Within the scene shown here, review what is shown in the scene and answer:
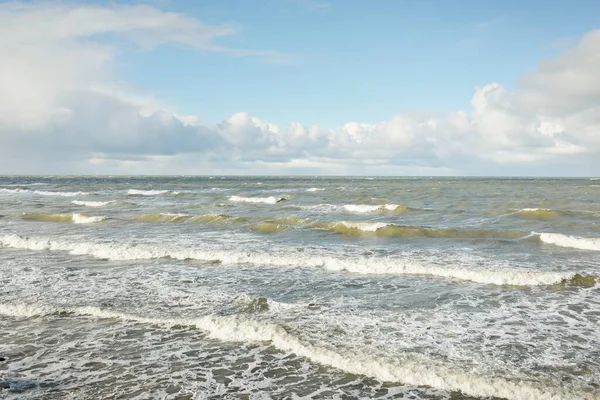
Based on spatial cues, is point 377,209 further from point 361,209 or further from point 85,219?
point 85,219

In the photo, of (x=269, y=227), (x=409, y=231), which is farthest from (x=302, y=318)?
(x=269, y=227)

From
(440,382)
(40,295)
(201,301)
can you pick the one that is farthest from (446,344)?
(40,295)

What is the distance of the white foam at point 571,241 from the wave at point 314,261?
20.8 feet

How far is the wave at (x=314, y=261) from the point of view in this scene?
1330 centimetres

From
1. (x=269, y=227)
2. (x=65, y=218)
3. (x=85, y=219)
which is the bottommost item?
(x=65, y=218)

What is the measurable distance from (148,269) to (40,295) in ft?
12.7

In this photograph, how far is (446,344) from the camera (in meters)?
8.28

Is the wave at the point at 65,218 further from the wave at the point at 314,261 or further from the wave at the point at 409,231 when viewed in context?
the wave at the point at 409,231

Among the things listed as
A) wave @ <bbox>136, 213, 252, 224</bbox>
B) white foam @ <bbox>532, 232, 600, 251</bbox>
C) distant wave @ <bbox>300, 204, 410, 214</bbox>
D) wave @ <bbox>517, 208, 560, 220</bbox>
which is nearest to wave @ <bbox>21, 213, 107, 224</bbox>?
wave @ <bbox>136, 213, 252, 224</bbox>

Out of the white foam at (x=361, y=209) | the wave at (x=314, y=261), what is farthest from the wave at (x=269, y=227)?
the white foam at (x=361, y=209)

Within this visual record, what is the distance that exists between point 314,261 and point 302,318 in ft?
20.7

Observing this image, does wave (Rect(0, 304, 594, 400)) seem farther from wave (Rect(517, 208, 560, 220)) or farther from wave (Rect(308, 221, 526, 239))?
wave (Rect(517, 208, 560, 220))

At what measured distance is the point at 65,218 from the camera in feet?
104

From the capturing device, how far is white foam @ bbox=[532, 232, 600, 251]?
18.8 m
